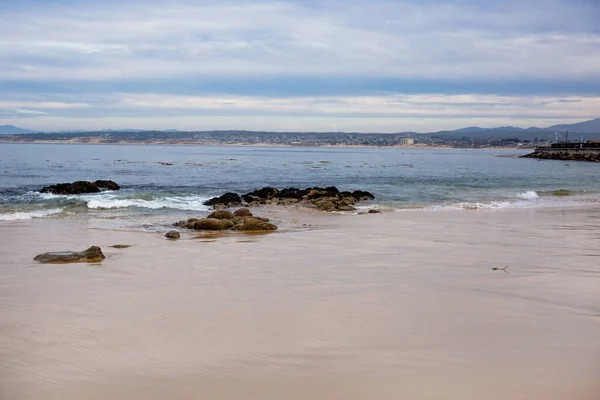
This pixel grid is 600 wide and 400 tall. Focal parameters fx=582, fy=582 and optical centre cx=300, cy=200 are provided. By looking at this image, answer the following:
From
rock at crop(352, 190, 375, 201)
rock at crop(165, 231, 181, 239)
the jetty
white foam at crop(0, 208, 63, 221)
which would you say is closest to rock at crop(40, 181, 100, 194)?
white foam at crop(0, 208, 63, 221)

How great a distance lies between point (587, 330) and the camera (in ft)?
22.1

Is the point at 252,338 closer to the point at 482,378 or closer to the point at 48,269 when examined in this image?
the point at 482,378

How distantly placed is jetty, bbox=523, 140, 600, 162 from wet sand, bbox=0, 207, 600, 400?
8360cm

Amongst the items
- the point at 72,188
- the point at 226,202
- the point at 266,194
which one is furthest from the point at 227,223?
the point at 72,188

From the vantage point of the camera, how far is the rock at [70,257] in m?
10.9

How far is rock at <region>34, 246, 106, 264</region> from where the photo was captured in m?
10.9

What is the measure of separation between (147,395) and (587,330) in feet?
16.3

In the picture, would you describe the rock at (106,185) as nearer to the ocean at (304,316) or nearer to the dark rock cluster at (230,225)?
the ocean at (304,316)

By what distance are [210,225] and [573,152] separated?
93.0 metres

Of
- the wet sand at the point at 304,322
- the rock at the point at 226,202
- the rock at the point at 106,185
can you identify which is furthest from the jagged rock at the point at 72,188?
the wet sand at the point at 304,322

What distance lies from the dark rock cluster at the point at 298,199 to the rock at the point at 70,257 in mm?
11744

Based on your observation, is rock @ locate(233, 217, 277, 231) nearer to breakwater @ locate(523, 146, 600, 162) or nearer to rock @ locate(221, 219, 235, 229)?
rock @ locate(221, 219, 235, 229)

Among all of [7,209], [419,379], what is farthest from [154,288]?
[7,209]

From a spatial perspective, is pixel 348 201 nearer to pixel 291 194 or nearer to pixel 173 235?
pixel 291 194
